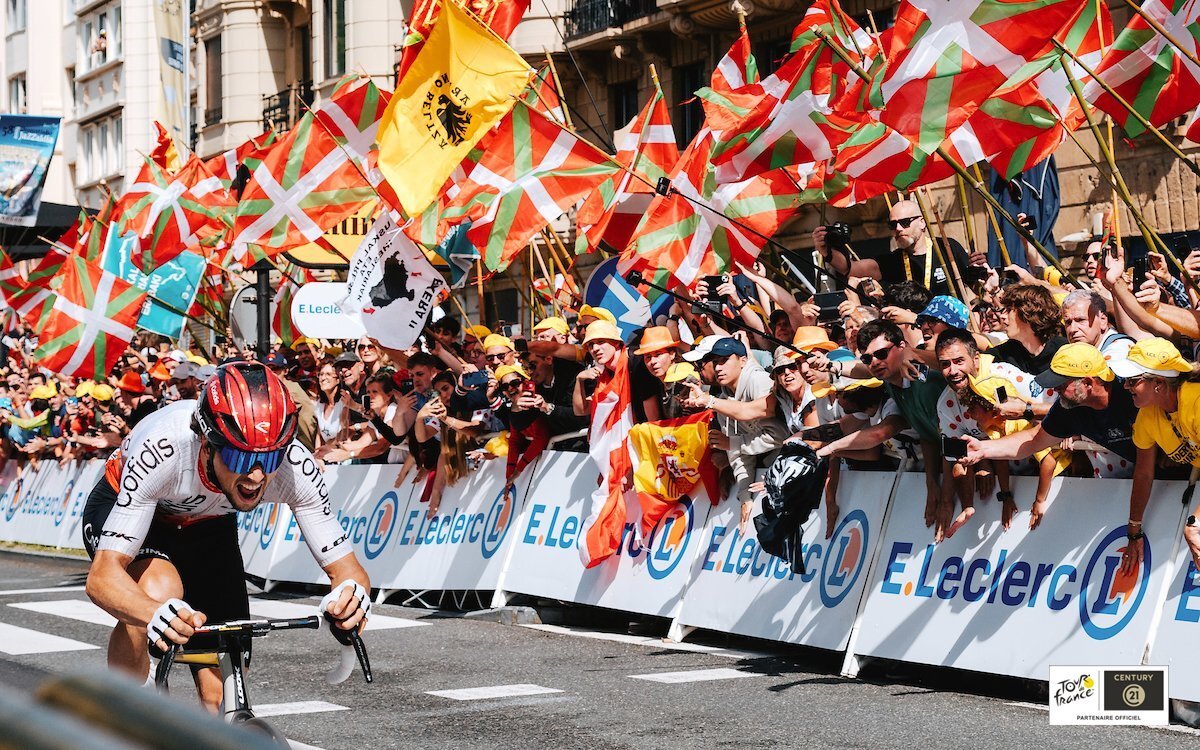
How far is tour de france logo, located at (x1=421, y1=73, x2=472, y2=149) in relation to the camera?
1240 cm

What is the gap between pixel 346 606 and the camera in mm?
4406

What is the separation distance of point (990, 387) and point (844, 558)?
Answer: 1.59 m

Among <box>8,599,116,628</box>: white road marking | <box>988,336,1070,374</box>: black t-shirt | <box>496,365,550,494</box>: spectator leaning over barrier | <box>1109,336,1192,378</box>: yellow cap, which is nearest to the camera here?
<box>1109,336,1192,378</box>: yellow cap

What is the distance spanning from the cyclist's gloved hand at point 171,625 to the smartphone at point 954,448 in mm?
4577

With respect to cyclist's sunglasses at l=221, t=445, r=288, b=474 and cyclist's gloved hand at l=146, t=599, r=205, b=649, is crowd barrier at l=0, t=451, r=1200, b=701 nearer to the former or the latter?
cyclist's sunglasses at l=221, t=445, r=288, b=474

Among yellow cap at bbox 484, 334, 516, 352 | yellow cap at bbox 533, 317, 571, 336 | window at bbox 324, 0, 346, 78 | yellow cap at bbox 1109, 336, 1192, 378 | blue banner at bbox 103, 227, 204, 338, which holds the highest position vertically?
window at bbox 324, 0, 346, 78

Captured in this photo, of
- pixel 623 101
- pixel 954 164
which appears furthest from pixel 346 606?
pixel 623 101

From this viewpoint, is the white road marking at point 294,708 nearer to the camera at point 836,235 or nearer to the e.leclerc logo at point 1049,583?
the e.leclerc logo at point 1049,583

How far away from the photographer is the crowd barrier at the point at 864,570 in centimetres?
739

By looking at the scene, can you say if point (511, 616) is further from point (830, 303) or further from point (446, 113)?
point (446, 113)

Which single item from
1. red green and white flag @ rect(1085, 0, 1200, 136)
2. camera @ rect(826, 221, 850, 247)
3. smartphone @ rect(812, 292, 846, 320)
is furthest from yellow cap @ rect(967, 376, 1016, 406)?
camera @ rect(826, 221, 850, 247)

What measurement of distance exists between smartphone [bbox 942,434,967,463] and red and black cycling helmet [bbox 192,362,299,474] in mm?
4231

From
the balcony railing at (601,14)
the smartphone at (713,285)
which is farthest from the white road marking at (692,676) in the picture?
the balcony railing at (601,14)

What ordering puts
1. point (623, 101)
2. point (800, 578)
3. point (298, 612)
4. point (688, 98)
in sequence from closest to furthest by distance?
1. point (800, 578)
2. point (298, 612)
3. point (688, 98)
4. point (623, 101)
